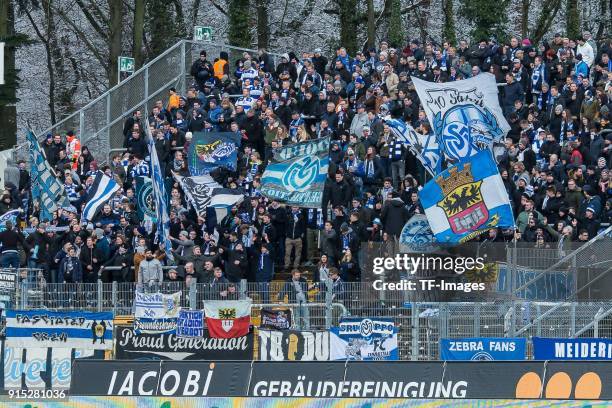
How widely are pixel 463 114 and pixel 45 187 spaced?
33.9 feet

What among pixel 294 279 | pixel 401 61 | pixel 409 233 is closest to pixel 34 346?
pixel 294 279

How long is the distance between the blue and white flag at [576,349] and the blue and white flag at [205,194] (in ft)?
32.4

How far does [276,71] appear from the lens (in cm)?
3988

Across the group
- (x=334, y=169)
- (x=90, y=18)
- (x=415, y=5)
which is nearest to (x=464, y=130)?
(x=334, y=169)

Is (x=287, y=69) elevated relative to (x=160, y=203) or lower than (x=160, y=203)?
elevated

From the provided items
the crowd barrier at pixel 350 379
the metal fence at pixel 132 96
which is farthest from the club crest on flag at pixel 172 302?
the metal fence at pixel 132 96

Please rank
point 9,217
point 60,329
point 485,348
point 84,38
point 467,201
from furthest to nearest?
point 84,38 → point 9,217 → point 60,329 → point 467,201 → point 485,348

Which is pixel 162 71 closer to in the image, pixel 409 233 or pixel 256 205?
pixel 256 205

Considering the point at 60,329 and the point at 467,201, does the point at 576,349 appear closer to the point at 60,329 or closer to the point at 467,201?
the point at 467,201

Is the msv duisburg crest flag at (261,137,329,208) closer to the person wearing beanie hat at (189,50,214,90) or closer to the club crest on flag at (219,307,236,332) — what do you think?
the club crest on flag at (219,307,236,332)

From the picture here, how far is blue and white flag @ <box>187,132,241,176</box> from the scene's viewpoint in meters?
35.9

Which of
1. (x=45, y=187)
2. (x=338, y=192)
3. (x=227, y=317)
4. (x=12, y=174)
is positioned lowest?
(x=227, y=317)

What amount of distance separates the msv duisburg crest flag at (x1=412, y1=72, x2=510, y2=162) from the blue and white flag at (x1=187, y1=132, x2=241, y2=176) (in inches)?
236

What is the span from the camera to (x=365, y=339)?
28125 millimetres
